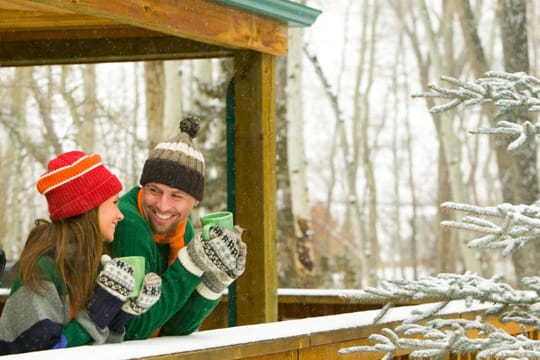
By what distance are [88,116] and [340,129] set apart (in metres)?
6.78

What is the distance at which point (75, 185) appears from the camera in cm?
446

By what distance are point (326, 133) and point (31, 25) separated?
105ft

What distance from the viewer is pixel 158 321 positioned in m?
4.62

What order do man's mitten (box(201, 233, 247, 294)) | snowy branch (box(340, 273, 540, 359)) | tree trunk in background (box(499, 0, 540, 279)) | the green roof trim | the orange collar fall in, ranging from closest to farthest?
1. snowy branch (box(340, 273, 540, 359))
2. man's mitten (box(201, 233, 247, 294))
3. the orange collar
4. the green roof trim
5. tree trunk in background (box(499, 0, 540, 279))

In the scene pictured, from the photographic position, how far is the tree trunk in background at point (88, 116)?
76.5 ft

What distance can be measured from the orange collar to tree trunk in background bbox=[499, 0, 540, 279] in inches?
488

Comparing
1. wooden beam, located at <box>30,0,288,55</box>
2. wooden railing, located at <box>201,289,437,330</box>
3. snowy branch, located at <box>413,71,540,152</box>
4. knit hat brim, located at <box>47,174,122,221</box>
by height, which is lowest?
wooden railing, located at <box>201,289,437,330</box>

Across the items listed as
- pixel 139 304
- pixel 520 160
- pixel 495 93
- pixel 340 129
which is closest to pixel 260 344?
pixel 139 304

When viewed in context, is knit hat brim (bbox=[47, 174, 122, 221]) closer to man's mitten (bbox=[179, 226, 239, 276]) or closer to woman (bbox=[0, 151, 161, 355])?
woman (bbox=[0, 151, 161, 355])

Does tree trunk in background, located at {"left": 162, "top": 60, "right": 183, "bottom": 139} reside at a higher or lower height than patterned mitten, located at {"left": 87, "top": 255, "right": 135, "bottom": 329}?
higher

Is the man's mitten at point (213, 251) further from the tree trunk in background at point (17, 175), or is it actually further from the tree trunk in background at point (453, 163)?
the tree trunk in background at point (17, 175)

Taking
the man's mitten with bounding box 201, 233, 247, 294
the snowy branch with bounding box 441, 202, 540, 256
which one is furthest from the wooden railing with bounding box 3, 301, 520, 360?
the snowy branch with bounding box 441, 202, 540, 256

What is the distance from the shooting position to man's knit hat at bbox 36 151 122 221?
4.42 m

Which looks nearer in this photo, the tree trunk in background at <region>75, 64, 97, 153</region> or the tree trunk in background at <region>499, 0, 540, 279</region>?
the tree trunk in background at <region>499, 0, 540, 279</region>
